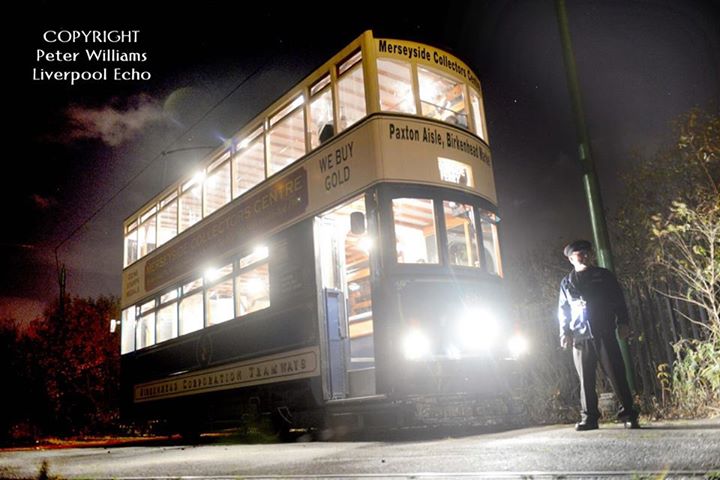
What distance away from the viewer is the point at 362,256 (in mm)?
9242

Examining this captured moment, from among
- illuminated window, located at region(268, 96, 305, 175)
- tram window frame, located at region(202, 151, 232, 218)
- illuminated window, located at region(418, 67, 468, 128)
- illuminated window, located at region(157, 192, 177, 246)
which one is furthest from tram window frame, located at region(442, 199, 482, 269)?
illuminated window, located at region(157, 192, 177, 246)

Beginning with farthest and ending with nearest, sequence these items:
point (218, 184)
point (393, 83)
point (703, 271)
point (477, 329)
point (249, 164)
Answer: point (218, 184) < point (249, 164) < point (393, 83) < point (477, 329) < point (703, 271)

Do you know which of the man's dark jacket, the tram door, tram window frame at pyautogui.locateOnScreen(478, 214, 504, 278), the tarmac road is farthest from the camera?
tram window frame at pyautogui.locateOnScreen(478, 214, 504, 278)

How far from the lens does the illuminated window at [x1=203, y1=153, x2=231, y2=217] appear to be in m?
10.2

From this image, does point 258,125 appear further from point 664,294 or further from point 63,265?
point 63,265

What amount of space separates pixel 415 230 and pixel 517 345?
199 cm

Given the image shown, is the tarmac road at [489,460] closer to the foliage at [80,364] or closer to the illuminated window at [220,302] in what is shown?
the illuminated window at [220,302]

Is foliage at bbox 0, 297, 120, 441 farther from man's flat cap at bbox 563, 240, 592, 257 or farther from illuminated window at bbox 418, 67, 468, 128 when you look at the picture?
man's flat cap at bbox 563, 240, 592, 257

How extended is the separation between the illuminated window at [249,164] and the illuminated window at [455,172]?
114 inches

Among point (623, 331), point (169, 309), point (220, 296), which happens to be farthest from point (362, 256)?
point (623, 331)

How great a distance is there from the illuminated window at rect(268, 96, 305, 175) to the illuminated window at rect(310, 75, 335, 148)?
8.2 inches

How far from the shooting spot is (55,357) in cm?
2975

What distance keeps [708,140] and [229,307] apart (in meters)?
7.72

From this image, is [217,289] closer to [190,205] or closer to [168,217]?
[190,205]
